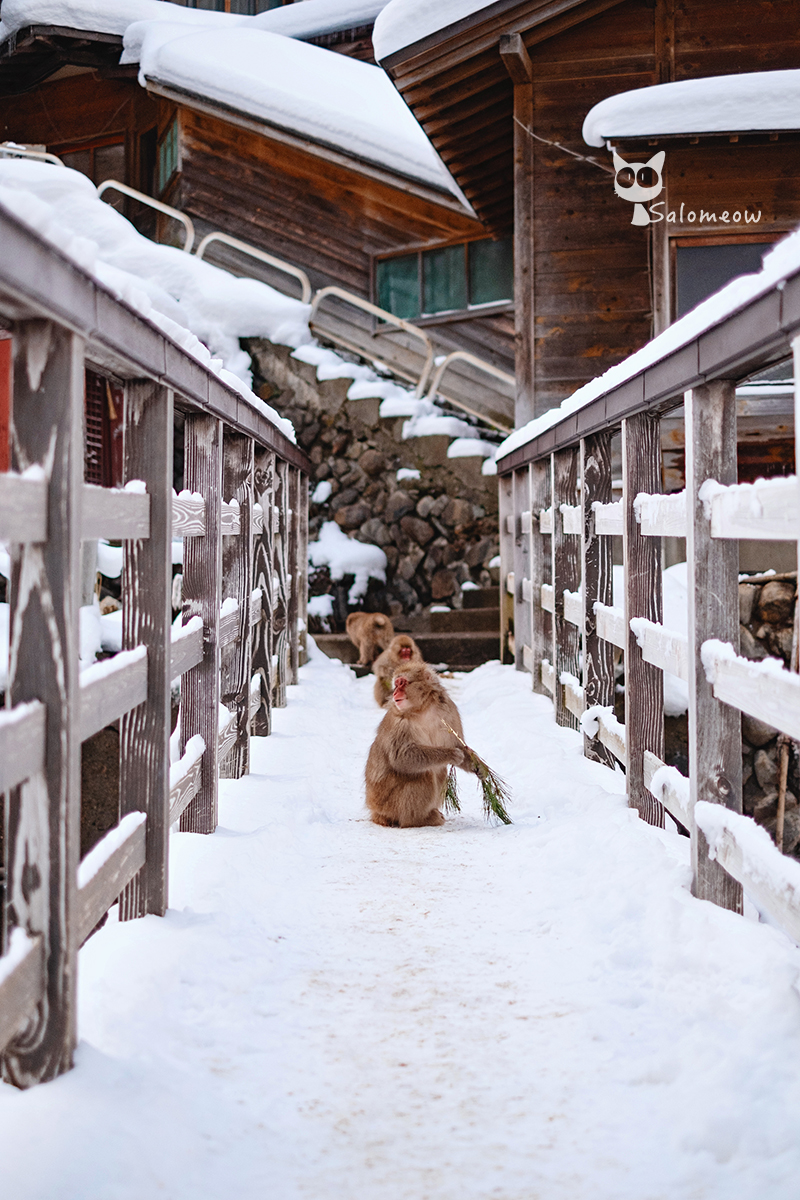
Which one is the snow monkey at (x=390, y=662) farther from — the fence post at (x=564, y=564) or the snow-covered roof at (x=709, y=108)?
the snow-covered roof at (x=709, y=108)

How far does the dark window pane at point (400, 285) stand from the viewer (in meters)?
15.0

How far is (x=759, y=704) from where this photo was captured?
2586mm

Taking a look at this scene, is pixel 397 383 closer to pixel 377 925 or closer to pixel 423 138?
pixel 423 138

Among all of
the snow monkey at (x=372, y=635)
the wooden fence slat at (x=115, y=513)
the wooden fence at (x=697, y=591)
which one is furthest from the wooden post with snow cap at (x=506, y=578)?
the wooden fence slat at (x=115, y=513)

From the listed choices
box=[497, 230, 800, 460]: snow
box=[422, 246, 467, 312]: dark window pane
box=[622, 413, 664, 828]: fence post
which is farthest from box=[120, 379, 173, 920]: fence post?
box=[422, 246, 467, 312]: dark window pane

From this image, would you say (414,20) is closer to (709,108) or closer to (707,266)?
(709,108)

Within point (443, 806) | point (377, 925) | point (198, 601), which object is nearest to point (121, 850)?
point (377, 925)

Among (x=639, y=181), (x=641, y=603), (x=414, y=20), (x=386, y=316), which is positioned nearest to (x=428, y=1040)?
(x=641, y=603)

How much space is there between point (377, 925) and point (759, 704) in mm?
1420

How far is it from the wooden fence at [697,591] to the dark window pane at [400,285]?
9.67 metres

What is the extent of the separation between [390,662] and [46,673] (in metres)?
5.71

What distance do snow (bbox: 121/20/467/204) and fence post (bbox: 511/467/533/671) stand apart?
558 centimetres

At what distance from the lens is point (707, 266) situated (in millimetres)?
9000

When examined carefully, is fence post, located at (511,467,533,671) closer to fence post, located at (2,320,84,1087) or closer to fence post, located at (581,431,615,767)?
fence post, located at (581,431,615,767)
